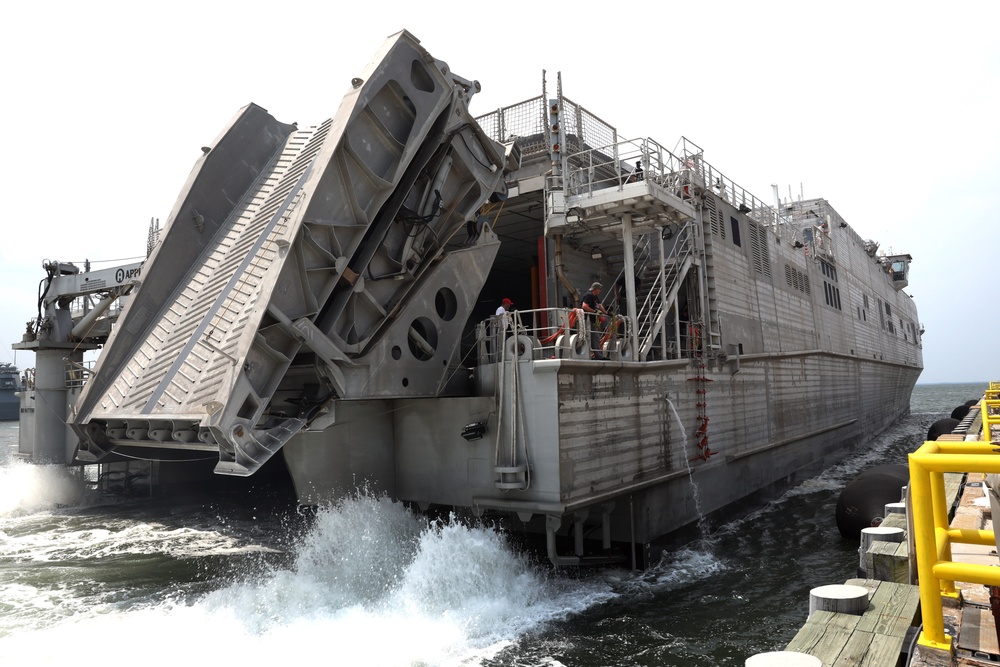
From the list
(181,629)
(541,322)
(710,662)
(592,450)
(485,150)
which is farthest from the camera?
(541,322)

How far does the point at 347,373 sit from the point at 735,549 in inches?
308

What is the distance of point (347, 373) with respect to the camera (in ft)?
28.9

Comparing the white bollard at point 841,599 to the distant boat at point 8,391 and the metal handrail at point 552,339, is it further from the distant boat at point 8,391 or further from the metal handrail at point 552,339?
the distant boat at point 8,391

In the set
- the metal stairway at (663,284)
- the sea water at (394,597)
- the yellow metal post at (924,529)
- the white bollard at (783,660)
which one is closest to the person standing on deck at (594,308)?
the metal stairway at (663,284)

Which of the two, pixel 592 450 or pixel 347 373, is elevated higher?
pixel 347 373

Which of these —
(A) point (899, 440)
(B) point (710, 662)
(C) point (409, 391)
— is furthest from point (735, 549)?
(A) point (899, 440)

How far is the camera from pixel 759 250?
57.5 feet

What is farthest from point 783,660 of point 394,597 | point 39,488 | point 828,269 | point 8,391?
point 8,391

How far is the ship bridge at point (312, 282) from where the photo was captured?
811 cm

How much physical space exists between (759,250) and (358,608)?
1451cm

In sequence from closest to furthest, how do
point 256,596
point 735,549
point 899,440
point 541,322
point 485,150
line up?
point 256,596 < point 485,150 < point 735,549 < point 541,322 < point 899,440

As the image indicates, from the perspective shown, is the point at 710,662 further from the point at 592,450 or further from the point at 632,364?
the point at 632,364

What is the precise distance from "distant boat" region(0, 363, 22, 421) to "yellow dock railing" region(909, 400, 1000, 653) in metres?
83.2

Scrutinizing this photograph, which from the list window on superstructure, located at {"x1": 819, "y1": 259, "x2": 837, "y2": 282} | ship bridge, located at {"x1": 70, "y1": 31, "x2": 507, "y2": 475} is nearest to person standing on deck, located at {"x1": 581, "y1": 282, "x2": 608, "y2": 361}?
ship bridge, located at {"x1": 70, "y1": 31, "x2": 507, "y2": 475}
